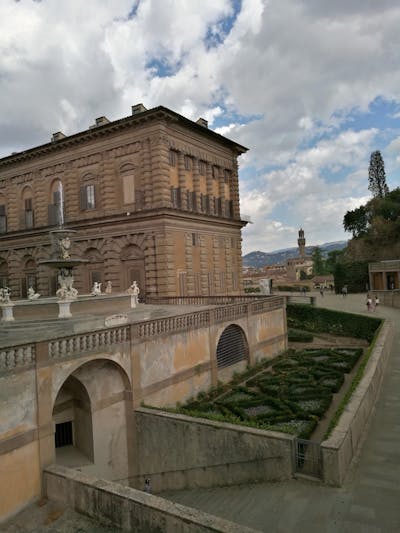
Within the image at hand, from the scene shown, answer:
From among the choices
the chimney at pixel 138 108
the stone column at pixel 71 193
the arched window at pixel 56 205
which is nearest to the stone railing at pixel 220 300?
the stone column at pixel 71 193

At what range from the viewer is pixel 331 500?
8.89m

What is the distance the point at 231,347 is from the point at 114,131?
A: 18.4m

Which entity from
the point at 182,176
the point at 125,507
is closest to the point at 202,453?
the point at 125,507

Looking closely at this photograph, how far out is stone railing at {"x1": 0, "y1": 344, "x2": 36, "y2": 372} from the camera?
32.1 ft

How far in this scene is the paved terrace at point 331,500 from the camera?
8.10 meters

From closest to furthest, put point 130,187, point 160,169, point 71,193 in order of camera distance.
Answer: point 160,169 → point 130,187 → point 71,193

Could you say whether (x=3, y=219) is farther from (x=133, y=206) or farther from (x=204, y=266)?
(x=204, y=266)

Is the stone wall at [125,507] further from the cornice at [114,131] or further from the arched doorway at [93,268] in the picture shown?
the cornice at [114,131]

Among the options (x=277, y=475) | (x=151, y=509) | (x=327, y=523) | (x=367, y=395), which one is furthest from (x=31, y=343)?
(x=367, y=395)

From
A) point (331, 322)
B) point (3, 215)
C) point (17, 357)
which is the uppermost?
point (3, 215)

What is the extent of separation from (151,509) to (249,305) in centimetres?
1444

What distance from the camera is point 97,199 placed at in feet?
102

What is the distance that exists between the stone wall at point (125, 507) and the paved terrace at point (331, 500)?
6.16ft

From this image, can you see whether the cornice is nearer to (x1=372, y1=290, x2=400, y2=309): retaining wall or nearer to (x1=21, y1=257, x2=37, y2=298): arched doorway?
(x1=21, y1=257, x2=37, y2=298): arched doorway
